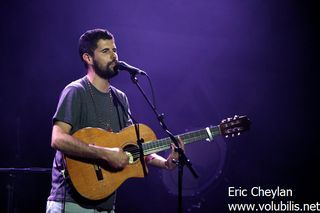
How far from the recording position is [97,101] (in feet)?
10.7

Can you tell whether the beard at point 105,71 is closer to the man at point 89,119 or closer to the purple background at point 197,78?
the man at point 89,119

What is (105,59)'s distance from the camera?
3.36 m

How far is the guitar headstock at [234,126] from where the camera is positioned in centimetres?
352

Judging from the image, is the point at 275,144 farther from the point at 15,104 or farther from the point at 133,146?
the point at 15,104

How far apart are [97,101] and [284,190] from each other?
11.8 ft

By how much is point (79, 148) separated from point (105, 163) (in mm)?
256

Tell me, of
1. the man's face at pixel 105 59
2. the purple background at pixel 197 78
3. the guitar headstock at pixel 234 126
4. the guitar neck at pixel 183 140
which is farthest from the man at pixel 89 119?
the purple background at pixel 197 78

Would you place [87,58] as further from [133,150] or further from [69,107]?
[133,150]

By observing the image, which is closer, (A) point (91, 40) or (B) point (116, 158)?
(B) point (116, 158)

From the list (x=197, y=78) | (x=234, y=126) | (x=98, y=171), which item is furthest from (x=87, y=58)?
(x=197, y=78)

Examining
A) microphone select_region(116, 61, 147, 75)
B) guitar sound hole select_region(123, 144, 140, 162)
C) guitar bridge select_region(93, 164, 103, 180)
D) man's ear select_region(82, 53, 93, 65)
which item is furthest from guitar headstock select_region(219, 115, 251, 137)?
man's ear select_region(82, 53, 93, 65)

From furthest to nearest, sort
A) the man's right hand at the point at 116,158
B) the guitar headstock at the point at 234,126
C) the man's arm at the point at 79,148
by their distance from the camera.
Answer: the guitar headstock at the point at 234,126 → the man's right hand at the point at 116,158 → the man's arm at the point at 79,148

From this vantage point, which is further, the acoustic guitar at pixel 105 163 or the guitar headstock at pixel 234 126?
the guitar headstock at pixel 234 126

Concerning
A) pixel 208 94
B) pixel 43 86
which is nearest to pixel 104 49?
pixel 43 86
